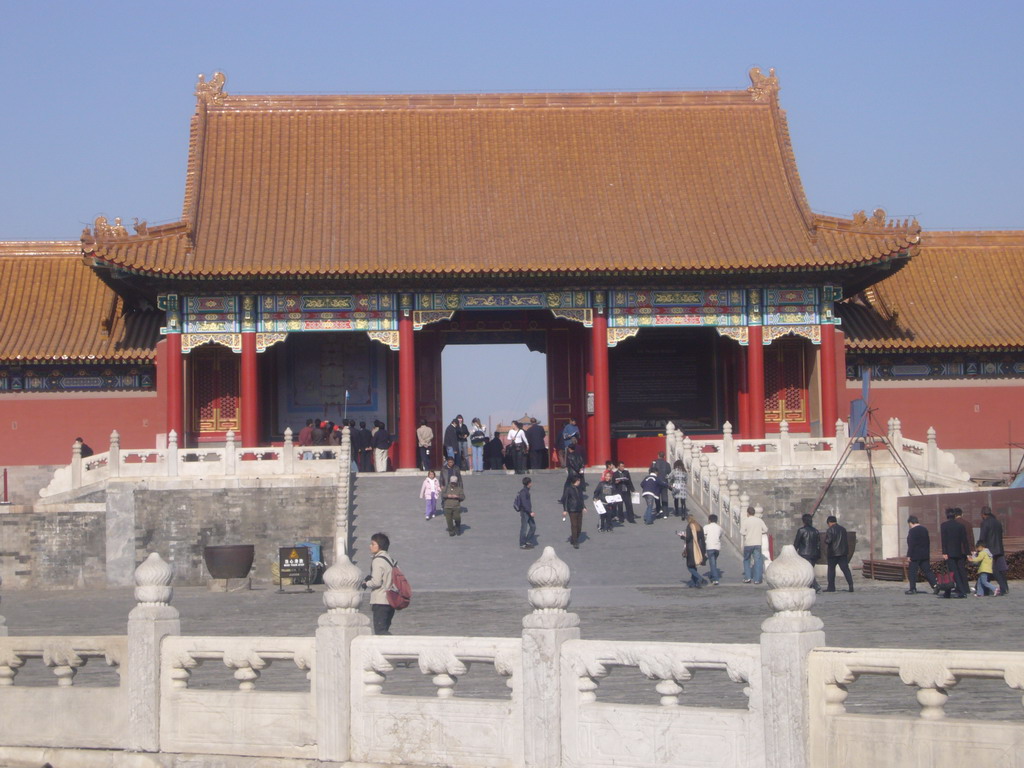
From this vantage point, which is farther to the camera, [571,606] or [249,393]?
[249,393]

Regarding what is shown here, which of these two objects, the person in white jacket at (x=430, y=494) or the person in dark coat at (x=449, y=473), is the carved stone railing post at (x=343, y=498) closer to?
the person in white jacket at (x=430, y=494)

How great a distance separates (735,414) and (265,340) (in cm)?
999

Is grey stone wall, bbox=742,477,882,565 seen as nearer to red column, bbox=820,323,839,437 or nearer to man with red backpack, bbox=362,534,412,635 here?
red column, bbox=820,323,839,437

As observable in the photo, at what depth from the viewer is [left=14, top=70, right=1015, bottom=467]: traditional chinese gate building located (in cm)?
3019

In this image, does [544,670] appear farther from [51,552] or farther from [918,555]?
[51,552]

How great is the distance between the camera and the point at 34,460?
105ft

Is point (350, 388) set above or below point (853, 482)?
above

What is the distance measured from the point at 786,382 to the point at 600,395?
4.63 m

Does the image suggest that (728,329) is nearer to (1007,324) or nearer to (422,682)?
(1007,324)

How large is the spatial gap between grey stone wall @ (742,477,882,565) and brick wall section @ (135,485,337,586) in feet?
23.2

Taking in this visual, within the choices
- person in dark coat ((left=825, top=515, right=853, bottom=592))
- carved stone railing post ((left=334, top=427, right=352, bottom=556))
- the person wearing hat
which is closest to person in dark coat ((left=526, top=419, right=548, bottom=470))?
carved stone railing post ((left=334, top=427, right=352, bottom=556))

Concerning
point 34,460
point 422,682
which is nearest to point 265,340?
point 34,460

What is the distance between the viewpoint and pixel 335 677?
1000 centimetres

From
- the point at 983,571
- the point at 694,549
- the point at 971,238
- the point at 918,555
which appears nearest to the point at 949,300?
the point at 971,238
